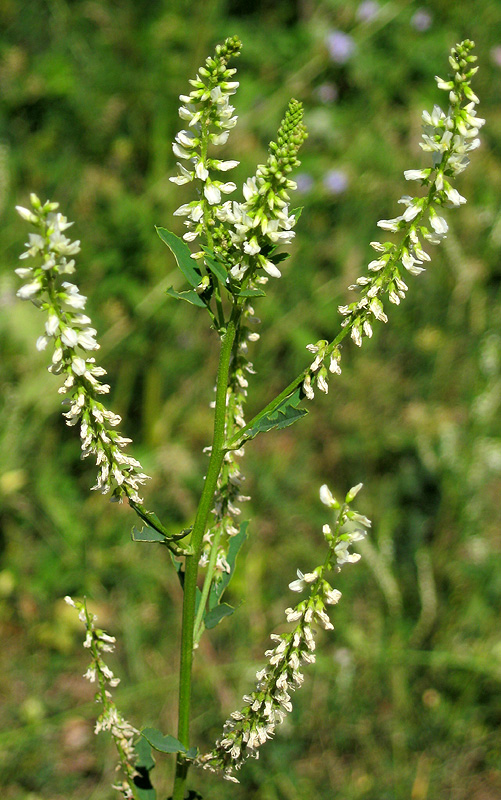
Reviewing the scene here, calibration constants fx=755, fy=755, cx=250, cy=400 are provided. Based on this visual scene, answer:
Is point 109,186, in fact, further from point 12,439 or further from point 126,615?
point 126,615

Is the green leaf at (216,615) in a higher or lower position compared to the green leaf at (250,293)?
lower

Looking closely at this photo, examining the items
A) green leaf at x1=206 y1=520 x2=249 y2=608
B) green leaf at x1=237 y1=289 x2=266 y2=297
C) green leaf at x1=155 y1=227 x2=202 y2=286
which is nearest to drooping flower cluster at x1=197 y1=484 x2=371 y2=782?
green leaf at x1=206 y1=520 x2=249 y2=608

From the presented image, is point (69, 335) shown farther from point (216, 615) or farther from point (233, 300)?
point (216, 615)

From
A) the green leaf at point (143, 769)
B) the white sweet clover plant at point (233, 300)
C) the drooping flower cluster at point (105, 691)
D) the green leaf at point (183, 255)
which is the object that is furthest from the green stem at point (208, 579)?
the green leaf at point (183, 255)

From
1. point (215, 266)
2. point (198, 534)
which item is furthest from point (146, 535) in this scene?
point (215, 266)

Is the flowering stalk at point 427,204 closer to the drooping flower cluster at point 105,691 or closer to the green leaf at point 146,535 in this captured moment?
the green leaf at point 146,535
